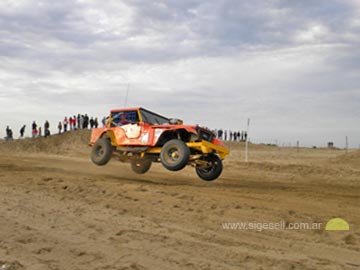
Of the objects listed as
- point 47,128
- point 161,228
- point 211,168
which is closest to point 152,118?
point 211,168

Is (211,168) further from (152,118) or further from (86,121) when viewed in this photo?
(86,121)

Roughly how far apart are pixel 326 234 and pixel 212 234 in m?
1.77

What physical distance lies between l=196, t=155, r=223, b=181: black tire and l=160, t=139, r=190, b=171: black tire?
128 cm

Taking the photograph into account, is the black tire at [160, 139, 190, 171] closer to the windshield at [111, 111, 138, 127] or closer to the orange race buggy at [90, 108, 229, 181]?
the orange race buggy at [90, 108, 229, 181]

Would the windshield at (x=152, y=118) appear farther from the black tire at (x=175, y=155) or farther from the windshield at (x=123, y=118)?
the black tire at (x=175, y=155)

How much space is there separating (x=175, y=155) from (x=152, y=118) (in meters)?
1.83

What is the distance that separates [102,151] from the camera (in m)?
11.6

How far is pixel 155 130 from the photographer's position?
34.7 ft

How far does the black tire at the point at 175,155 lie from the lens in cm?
962

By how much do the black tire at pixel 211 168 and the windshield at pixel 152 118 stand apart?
163 centimetres

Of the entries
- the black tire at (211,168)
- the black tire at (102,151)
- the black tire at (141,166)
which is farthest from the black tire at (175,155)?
the black tire at (141,166)

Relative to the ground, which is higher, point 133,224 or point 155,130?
point 155,130

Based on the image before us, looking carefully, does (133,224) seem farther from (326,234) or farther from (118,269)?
(326,234)

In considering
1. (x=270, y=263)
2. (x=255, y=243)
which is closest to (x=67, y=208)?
(x=255, y=243)
